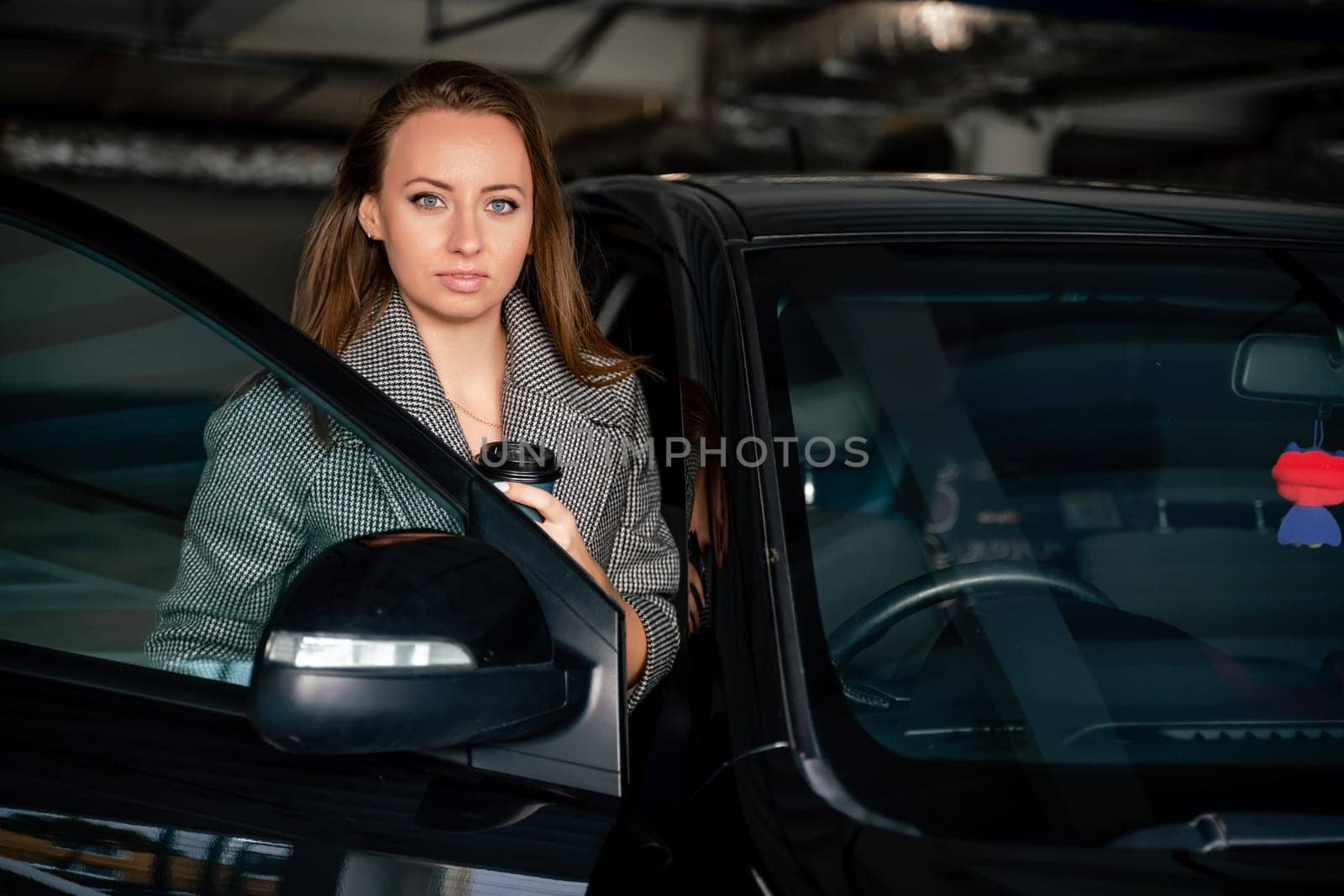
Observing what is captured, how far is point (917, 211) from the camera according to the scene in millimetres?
1448

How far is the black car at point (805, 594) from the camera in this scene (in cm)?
96

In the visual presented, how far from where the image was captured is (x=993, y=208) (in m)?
1.48

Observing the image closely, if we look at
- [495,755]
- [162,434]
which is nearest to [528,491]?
[495,755]

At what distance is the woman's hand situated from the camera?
3.97ft

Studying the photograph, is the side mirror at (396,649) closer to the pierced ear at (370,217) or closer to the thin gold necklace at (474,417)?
the thin gold necklace at (474,417)

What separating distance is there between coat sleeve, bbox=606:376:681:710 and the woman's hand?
0.09 feet

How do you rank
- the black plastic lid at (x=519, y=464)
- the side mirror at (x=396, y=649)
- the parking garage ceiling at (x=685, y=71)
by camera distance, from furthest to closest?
the parking garage ceiling at (x=685, y=71), the black plastic lid at (x=519, y=464), the side mirror at (x=396, y=649)

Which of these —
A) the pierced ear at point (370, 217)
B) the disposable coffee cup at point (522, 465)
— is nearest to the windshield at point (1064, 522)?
the disposable coffee cup at point (522, 465)

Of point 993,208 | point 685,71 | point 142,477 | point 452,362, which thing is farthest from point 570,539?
point 685,71

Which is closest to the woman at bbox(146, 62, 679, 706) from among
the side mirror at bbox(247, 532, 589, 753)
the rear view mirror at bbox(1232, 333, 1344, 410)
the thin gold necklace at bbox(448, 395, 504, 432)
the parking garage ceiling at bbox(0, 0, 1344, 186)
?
the thin gold necklace at bbox(448, 395, 504, 432)

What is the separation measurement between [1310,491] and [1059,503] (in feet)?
0.96

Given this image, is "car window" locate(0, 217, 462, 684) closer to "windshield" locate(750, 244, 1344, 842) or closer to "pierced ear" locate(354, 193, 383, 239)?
"pierced ear" locate(354, 193, 383, 239)

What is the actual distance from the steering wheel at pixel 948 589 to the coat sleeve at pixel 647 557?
0.76ft

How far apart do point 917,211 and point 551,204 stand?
0.46 m
